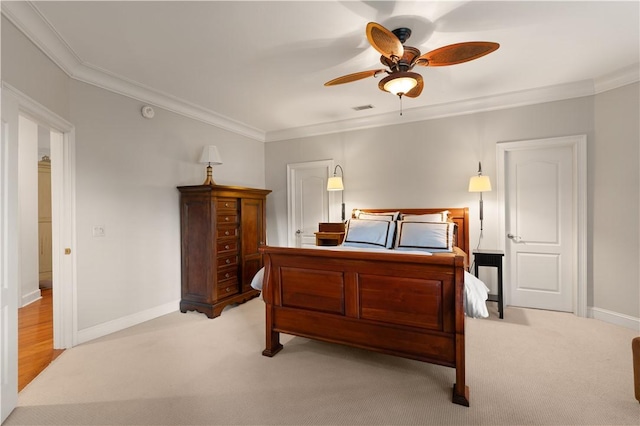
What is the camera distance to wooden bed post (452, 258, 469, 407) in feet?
6.55

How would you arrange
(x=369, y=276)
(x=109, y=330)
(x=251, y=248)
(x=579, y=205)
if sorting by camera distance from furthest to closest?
(x=251, y=248) < (x=579, y=205) < (x=109, y=330) < (x=369, y=276)

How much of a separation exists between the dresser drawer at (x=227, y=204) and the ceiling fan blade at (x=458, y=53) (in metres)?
2.62

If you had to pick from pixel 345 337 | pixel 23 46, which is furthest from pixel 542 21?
pixel 23 46

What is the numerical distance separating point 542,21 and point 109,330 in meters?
4.67

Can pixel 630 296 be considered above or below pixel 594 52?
below

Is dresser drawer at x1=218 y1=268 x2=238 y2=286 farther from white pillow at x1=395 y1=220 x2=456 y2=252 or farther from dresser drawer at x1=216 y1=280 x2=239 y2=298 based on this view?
white pillow at x1=395 y1=220 x2=456 y2=252

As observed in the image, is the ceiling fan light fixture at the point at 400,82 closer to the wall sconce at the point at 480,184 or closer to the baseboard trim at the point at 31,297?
the wall sconce at the point at 480,184

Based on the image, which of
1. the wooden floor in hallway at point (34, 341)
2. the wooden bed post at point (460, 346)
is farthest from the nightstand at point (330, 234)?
the wooden floor in hallway at point (34, 341)

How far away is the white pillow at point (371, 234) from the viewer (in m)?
3.81

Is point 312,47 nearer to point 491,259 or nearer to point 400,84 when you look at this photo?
point 400,84

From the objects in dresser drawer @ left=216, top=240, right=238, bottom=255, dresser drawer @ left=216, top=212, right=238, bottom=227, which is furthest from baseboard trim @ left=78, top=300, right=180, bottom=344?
dresser drawer @ left=216, top=212, right=238, bottom=227

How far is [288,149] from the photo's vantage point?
541 centimetres

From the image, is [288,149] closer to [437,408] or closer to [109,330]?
[109,330]

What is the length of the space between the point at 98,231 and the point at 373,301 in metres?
2.74
